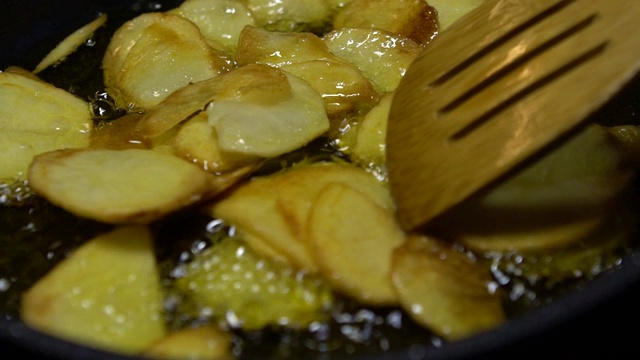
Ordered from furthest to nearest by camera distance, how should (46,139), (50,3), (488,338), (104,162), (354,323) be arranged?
(50,3) < (46,139) < (104,162) < (354,323) < (488,338)

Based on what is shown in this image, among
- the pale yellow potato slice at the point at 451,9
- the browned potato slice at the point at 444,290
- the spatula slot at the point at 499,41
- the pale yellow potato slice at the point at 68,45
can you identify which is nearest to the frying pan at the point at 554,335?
the browned potato slice at the point at 444,290

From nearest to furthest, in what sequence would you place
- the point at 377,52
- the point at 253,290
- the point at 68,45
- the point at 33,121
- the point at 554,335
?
the point at 554,335 → the point at 253,290 → the point at 33,121 → the point at 377,52 → the point at 68,45

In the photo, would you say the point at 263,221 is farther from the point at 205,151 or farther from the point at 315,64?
the point at 315,64

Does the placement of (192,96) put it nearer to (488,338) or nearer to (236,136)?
(236,136)

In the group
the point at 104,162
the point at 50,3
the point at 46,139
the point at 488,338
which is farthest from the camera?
the point at 50,3

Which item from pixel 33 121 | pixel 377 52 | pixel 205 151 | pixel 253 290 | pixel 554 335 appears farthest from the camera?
pixel 377 52

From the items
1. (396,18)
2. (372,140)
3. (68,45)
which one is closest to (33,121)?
(68,45)

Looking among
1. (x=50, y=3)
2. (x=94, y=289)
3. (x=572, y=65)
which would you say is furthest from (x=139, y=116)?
(x=572, y=65)
